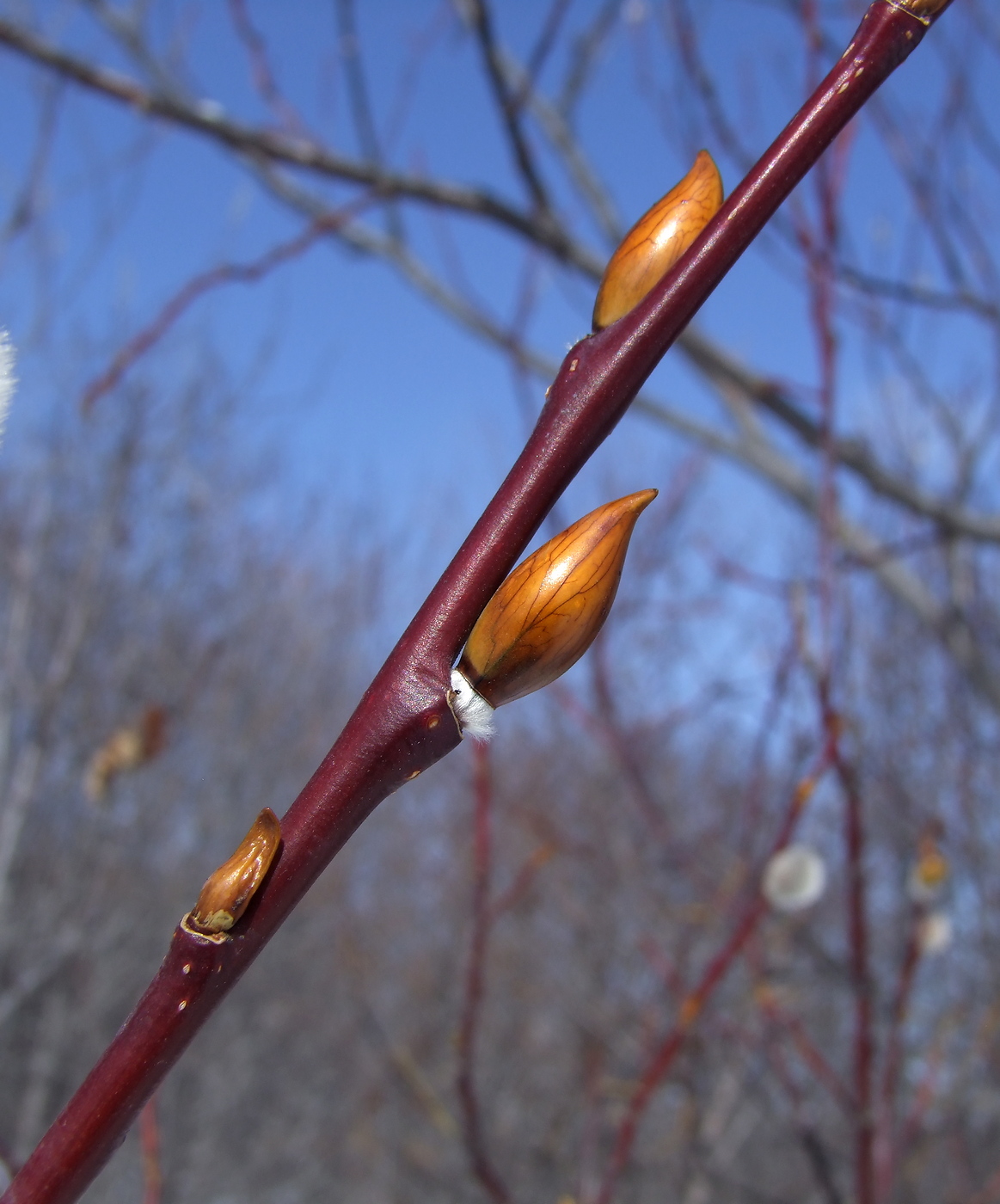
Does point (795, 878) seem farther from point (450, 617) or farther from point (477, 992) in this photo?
point (450, 617)

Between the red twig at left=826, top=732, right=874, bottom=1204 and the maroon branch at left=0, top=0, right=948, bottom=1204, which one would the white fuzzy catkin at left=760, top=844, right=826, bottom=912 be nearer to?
the red twig at left=826, top=732, right=874, bottom=1204

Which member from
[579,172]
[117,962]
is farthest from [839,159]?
[117,962]

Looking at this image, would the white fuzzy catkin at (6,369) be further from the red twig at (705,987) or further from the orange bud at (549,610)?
the red twig at (705,987)

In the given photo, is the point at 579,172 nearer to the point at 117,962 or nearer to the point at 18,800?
the point at 18,800

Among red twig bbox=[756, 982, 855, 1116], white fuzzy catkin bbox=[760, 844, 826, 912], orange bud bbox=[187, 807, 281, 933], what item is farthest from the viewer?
white fuzzy catkin bbox=[760, 844, 826, 912]

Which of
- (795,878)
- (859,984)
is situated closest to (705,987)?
(859,984)

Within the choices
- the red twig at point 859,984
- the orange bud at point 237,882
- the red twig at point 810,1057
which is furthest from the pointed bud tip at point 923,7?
the red twig at point 810,1057

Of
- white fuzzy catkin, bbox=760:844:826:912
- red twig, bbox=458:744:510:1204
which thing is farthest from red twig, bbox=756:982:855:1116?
red twig, bbox=458:744:510:1204

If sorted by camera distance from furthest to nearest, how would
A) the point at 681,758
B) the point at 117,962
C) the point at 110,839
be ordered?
the point at 681,758 → the point at 117,962 → the point at 110,839
